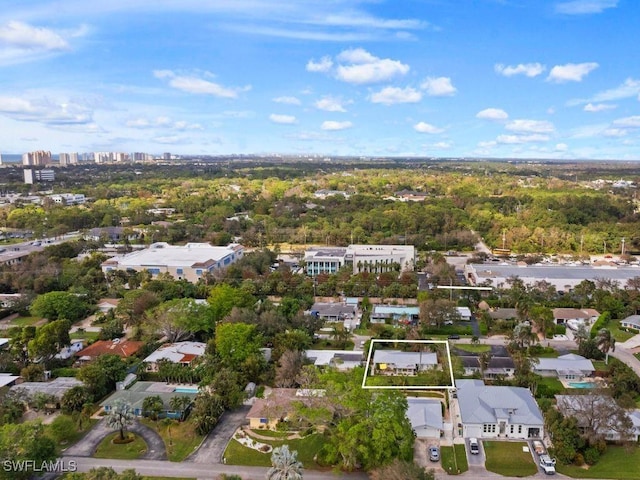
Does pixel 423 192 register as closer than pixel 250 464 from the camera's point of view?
No

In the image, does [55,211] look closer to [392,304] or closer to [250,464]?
[392,304]

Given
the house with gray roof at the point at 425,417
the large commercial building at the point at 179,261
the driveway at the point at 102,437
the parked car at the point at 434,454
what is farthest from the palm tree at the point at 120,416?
the large commercial building at the point at 179,261

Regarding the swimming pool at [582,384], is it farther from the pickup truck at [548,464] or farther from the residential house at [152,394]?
the residential house at [152,394]

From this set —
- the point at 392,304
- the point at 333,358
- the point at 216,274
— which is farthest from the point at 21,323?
the point at 392,304

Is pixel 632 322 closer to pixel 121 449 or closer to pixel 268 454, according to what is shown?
pixel 268 454

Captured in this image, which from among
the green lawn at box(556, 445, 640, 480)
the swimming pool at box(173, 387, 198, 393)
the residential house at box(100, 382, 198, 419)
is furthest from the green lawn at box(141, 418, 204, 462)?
the green lawn at box(556, 445, 640, 480)

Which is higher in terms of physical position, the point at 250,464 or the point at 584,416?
the point at 584,416

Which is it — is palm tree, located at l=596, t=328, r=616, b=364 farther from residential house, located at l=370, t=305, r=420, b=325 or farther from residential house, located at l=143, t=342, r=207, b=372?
residential house, located at l=143, t=342, r=207, b=372
